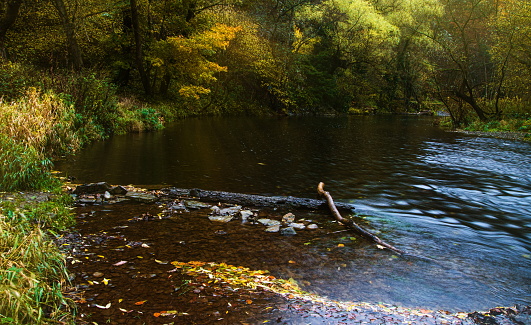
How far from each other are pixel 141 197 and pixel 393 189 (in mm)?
6332

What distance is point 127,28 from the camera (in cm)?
2698

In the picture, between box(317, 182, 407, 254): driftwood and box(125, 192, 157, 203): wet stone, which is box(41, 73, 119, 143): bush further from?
box(317, 182, 407, 254): driftwood

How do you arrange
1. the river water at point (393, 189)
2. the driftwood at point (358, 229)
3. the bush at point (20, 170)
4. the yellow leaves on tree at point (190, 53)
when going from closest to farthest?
1. the river water at point (393, 189)
2. the driftwood at point (358, 229)
3. the bush at point (20, 170)
4. the yellow leaves on tree at point (190, 53)

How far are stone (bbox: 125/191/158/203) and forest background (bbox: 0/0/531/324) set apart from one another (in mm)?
1243

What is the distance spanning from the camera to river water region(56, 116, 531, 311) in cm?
443

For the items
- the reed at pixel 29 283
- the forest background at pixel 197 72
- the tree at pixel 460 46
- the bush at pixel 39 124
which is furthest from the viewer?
the tree at pixel 460 46

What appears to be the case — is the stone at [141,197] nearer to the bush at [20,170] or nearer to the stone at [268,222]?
the bush at [20,170]

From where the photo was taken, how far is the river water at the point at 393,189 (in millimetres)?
4434

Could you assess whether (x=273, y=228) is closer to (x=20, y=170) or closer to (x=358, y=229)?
(x=358, y=229)

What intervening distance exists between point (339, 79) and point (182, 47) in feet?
97.5

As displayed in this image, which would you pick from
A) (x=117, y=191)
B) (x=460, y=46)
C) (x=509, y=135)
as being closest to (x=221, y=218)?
(x=117, y=191)

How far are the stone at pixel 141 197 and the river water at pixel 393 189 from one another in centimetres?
149

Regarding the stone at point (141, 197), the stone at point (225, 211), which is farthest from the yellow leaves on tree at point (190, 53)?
the stone at point (225, 211)

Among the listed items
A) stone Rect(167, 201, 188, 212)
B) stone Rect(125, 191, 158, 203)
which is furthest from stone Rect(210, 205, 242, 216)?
stone Rect(125, 191, 158, 203)
